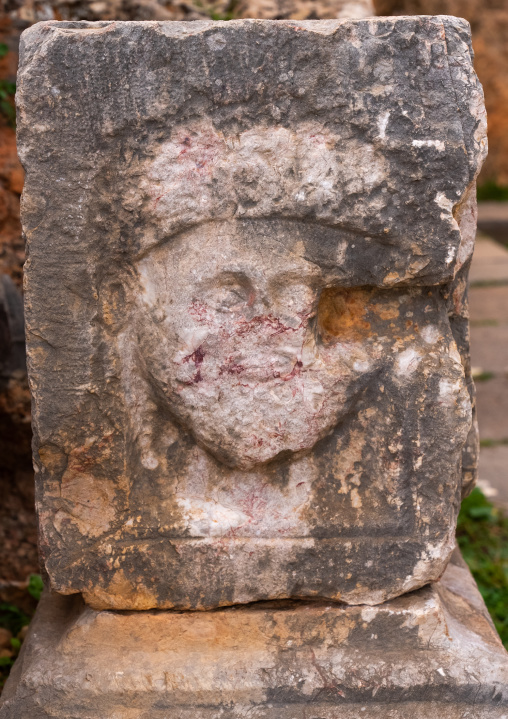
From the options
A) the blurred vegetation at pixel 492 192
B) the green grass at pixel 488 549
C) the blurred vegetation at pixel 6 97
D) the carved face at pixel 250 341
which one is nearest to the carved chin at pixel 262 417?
the carved face at pixel 250 341

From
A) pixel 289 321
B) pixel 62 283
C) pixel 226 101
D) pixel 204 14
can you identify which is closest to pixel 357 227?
pixel 289 321

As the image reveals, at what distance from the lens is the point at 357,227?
4.46 ft

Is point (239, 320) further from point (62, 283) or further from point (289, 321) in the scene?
point (62, 283)

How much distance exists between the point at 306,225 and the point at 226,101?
0.24m

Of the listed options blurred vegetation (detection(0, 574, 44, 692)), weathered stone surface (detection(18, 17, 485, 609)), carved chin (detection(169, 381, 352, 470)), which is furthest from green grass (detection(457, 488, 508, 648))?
blurred vegetation (detection(0, 574, 44, 692))

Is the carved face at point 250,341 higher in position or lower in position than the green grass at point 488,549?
higher

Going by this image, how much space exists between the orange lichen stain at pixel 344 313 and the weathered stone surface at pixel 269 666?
52 cm

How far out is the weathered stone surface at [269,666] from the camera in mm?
1442

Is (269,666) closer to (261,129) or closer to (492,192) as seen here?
(261,129)

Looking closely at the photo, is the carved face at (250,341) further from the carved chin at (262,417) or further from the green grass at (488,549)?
the green grass at (488,549)

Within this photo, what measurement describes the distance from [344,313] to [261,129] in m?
0.36

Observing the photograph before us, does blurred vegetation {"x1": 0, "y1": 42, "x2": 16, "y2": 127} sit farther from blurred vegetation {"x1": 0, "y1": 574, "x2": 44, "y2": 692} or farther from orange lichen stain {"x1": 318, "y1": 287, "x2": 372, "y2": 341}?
orange lichen stain {"x1": 318, "y1": 287, "x2": 372, "y2": 341}

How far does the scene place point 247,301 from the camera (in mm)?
1412

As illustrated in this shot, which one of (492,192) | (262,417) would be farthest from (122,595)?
(492,192)
